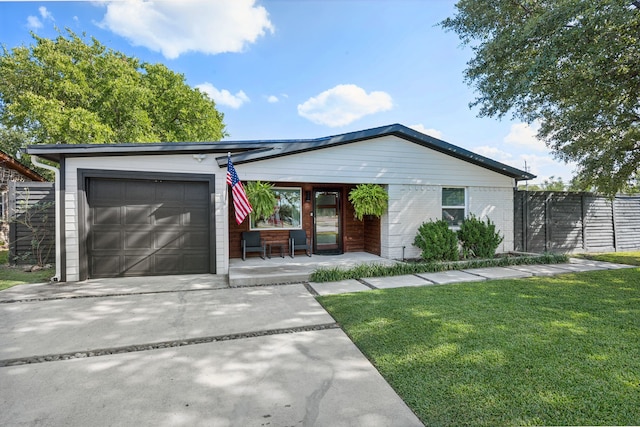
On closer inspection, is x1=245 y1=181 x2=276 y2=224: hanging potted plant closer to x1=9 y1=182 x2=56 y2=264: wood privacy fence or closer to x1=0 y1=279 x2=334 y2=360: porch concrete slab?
x1=0 y1=279 x2=334 y2=360: porch concrete slab

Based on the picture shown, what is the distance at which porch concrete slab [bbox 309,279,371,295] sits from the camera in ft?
16.5

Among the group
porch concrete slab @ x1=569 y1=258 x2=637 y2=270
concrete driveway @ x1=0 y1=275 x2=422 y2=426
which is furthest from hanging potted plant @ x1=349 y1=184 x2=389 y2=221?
porch concrete slab @ x1=569 y1=258 x2=637 y2=270

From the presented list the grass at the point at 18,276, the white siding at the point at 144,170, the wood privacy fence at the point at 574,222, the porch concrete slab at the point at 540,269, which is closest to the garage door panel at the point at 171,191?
the white siding at the point at 144,170

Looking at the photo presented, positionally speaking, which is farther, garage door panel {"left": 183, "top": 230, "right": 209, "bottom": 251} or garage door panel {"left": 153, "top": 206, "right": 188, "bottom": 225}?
garage door panel {"left": 183, "top": 230, "right": 209, "bottom": 251}

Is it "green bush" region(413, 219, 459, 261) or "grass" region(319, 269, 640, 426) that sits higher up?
"green bush" region(413, 219, 459, 261)

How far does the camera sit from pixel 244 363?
8.84 ft

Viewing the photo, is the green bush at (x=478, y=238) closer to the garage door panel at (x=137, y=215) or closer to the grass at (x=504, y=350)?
the grass at (x=504, y=350)

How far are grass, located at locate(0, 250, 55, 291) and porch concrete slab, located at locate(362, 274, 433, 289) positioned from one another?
21.2ft

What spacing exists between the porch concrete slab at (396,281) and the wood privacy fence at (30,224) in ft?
25.8

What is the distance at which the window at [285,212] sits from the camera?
834cm

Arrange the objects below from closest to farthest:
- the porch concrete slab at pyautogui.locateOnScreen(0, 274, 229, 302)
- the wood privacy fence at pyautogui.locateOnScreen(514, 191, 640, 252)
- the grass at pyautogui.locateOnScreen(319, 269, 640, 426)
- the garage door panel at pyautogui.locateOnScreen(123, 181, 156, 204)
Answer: the grass at pyautogui.locateOnScreen(319, 269, 640, 426)
the porch concrete slab at pyautogui.locateOnScreen(0, 274, 229, 302)
the garage door panel at pyautogui.locateOnScreen(123, 181, 156, 204)
the wood privacy fence at pyautogui.locateOnScreen(514, 191, 640, 252)

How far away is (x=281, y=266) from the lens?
21.7 feet

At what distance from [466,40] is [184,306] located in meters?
8.97

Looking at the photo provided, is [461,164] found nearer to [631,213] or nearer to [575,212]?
[575,212]
